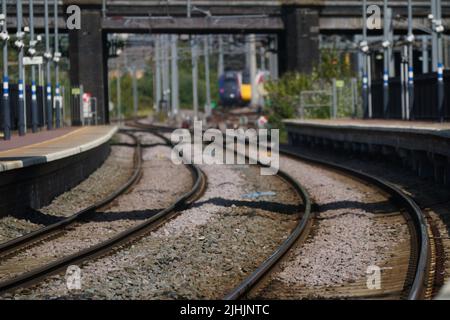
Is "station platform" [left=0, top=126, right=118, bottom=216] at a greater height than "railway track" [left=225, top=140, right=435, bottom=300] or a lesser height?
greater

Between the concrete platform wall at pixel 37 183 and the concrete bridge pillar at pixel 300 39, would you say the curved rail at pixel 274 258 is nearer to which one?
the concrete platform wall at pixel 37 183

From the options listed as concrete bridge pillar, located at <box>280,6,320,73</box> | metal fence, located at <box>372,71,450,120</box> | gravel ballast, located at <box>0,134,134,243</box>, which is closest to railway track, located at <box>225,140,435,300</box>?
gravel ballast, located at <box>0,134,134,243</box>

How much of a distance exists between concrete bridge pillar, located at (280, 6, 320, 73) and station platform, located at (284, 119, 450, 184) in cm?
1000

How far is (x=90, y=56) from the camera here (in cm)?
5166

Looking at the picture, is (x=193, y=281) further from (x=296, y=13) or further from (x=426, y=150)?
(x=296, y=13)

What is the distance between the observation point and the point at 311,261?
498 inches

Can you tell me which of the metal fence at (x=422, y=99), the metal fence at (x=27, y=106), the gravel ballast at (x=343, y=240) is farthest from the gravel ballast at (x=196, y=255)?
the metal fence at (x=27, y=106)

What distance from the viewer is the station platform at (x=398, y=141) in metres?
21.9

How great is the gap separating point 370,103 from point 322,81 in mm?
7178

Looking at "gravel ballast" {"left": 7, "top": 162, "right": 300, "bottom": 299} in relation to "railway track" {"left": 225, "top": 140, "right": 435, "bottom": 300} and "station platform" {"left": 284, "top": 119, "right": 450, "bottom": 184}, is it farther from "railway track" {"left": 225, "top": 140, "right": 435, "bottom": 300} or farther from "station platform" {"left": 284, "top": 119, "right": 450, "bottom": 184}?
"station platform" {"left": 284, "top": 119, "right": 450, "bottom": 184}

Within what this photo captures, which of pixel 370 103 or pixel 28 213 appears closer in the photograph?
pixel 28 213

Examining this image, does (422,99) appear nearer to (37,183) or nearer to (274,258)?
(37,183)

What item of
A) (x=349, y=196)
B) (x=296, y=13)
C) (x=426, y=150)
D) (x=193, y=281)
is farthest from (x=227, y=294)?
(x=296, y=13)

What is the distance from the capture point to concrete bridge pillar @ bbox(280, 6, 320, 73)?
51.3 m
